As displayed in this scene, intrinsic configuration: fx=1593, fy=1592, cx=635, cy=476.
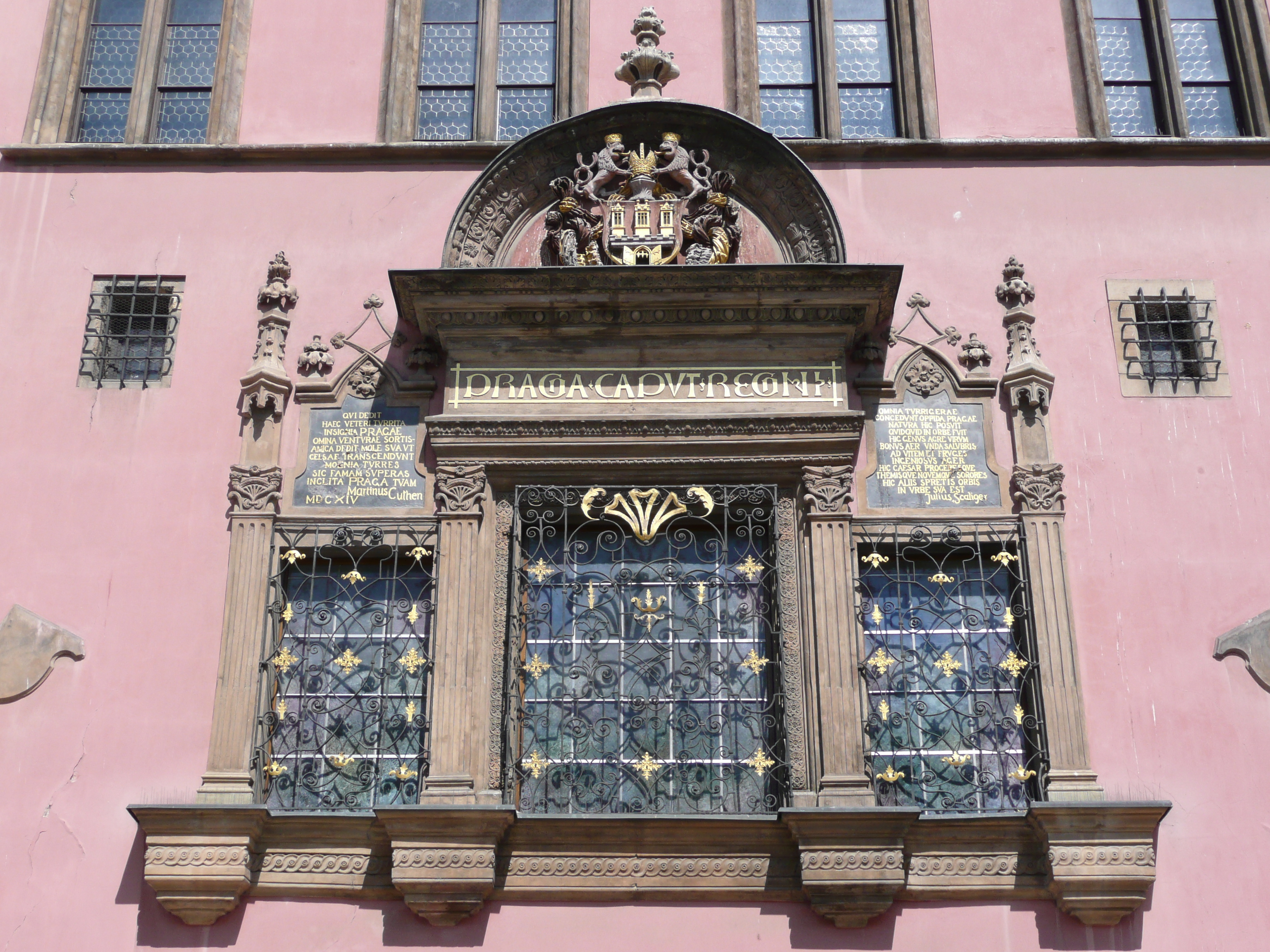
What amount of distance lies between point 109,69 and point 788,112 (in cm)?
460

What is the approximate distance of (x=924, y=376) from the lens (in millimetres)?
9531

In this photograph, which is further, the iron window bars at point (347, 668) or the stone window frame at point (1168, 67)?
the stone window frame at point (1168, 67)

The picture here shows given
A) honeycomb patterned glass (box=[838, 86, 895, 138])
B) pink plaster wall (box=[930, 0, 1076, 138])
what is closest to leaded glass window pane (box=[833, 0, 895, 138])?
honeycomb patterned glass (box=[838, 86, 895, 138])

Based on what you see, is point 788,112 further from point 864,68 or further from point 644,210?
point 644,210

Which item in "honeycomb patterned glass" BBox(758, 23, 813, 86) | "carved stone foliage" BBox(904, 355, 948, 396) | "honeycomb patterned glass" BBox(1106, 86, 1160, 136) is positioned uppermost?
"honeycomb patterned glass" BBox(758, 23, 813, 86)

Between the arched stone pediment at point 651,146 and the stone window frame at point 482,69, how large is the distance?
1.54 ft

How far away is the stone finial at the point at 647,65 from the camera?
32.9 feet

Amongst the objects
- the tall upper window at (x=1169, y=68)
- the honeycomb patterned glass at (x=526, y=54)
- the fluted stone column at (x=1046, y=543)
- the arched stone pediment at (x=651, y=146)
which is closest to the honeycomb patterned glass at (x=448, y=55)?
the honeycomb patterned glass at (x=526, y=54)

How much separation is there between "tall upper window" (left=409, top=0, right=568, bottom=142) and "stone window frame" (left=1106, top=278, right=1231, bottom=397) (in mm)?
3821

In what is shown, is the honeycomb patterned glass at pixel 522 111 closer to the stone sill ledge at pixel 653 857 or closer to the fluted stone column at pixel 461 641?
the fluted stone column at pixel 461 641

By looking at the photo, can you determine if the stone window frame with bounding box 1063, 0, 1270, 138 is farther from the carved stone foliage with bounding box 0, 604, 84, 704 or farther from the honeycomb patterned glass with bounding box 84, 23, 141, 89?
the carved stone foliage with bounding box 0, 604, 84, 704

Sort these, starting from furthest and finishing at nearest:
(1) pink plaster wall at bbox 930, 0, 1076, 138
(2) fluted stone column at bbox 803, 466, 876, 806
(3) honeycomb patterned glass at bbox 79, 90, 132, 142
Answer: (3) honeycomb patterned glass at bbox 79, 90, 132, 142 < (1) pink plaster wall at bbox 930, 0, 1076, 138 < (2) fluted stone column at bbox 803, 466, 876, 806

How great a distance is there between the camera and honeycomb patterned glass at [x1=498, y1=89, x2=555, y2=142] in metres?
10.6

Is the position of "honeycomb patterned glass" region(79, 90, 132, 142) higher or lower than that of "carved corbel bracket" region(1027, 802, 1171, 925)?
higher
